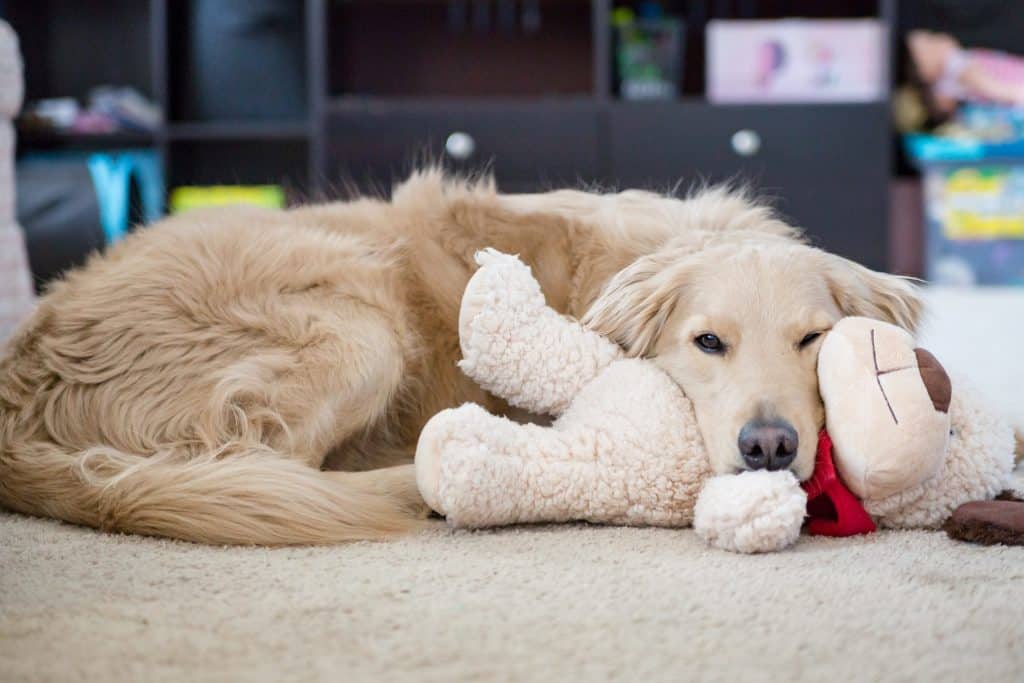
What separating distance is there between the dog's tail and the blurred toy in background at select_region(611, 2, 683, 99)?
10.8ft

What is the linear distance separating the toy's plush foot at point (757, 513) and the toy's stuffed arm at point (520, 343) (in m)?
0.35

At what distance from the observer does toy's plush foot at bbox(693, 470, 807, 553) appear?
4.02 ft

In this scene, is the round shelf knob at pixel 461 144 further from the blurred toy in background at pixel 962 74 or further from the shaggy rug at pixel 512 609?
the shaggy rug at pixel 512 609

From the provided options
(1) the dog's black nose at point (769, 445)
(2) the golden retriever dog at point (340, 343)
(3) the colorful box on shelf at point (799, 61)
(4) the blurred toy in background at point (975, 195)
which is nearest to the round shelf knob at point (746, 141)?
(3) the colorful box on shelf at point (799, 61)

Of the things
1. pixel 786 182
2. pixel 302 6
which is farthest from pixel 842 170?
pixel 302 6

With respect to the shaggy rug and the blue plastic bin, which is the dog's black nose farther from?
the blue plastic bin

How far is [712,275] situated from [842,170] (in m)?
3.08

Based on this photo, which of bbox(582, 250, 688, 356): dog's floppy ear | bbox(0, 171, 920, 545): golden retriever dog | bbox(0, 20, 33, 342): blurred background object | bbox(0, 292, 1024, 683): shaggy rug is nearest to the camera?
bbox(0, 292, 1024, 683): shaggy rug

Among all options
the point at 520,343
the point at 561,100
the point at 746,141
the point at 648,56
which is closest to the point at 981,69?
the point at 746,141

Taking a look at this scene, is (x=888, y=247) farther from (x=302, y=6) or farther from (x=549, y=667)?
(x=549, y=667)

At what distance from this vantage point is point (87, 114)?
455cm

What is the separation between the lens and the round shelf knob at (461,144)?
4434mm

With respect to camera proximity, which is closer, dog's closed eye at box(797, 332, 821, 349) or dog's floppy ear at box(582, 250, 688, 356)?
dog's closed eye at box(797, 332, 821, 349)

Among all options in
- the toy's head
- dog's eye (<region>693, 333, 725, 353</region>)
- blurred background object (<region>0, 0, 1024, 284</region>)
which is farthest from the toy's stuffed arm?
blurred background object (<region>0, 0, 1024, 284</region>)
